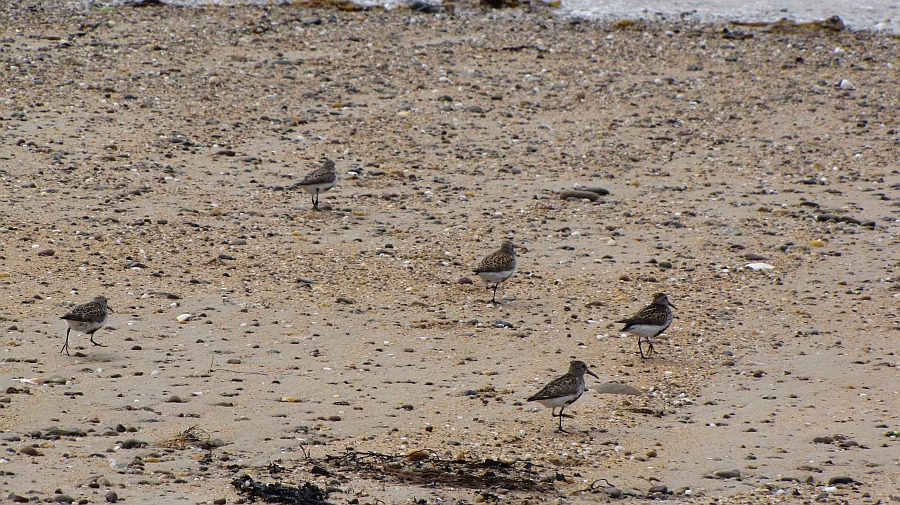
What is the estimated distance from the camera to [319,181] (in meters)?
14.6

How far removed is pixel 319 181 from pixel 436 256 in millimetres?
2185

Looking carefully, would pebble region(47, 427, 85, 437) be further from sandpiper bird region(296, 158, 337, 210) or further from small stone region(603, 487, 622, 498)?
sandpiper bird region(296, 158, 337, 210)

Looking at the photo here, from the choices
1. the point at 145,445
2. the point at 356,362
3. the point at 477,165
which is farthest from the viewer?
the point at 477,165

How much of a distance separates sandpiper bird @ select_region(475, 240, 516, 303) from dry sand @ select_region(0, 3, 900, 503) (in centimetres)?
31

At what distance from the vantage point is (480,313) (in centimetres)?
1175

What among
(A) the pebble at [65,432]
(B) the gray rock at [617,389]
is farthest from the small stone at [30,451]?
(B) the gray rock at [617,389]

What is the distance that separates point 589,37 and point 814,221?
9635 millimetres

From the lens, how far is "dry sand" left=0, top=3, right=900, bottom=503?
823cm

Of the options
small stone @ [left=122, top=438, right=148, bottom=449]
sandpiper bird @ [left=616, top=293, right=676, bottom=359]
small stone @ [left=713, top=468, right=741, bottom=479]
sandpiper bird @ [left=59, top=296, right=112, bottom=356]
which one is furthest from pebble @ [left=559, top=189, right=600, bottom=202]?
small stone @ [left=122, top=438, right=148, bottom=449]

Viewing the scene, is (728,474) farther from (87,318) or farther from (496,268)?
(87,318)

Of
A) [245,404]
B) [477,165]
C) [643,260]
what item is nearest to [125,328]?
[245,404]

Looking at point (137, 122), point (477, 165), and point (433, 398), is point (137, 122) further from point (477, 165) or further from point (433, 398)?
point (433, 398)

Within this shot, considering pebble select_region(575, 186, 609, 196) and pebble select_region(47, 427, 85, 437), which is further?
pebble select_region(575, 186, 609, 196)

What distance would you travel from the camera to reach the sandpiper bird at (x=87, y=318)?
32.1 feet
